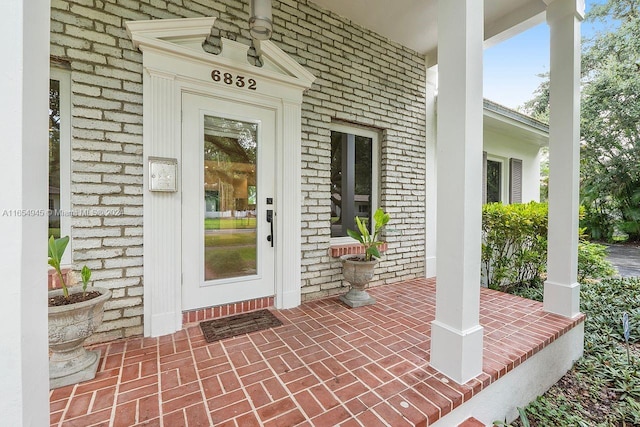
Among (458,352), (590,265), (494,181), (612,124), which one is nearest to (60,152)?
(458,352)

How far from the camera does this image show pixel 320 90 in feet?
10.6

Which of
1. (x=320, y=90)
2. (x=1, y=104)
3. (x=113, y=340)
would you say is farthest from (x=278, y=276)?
(x=1, y=104)

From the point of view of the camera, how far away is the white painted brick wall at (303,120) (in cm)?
214

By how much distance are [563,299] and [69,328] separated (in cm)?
402

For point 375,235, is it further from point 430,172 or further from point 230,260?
point 430,172

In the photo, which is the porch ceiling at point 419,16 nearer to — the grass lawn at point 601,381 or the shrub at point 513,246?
the shrub at point 513,246

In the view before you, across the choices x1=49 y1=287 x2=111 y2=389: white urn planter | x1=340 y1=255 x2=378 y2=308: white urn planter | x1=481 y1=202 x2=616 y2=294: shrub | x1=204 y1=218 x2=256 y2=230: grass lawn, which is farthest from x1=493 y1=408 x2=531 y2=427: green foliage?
x1=49 y1=287 x2=111 y2=389: white urn planter

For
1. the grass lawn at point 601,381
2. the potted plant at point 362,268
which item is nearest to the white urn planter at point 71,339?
the potted plant at point 362,268

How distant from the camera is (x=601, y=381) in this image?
234cm

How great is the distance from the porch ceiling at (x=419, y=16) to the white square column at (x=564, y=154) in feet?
1.99

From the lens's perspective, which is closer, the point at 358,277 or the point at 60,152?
the point at 60,152

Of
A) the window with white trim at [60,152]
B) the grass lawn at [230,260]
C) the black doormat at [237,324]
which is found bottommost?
the black doormat at [237,324]

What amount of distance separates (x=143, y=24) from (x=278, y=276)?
2538 millimetres

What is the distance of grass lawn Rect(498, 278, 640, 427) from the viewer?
1978mm
